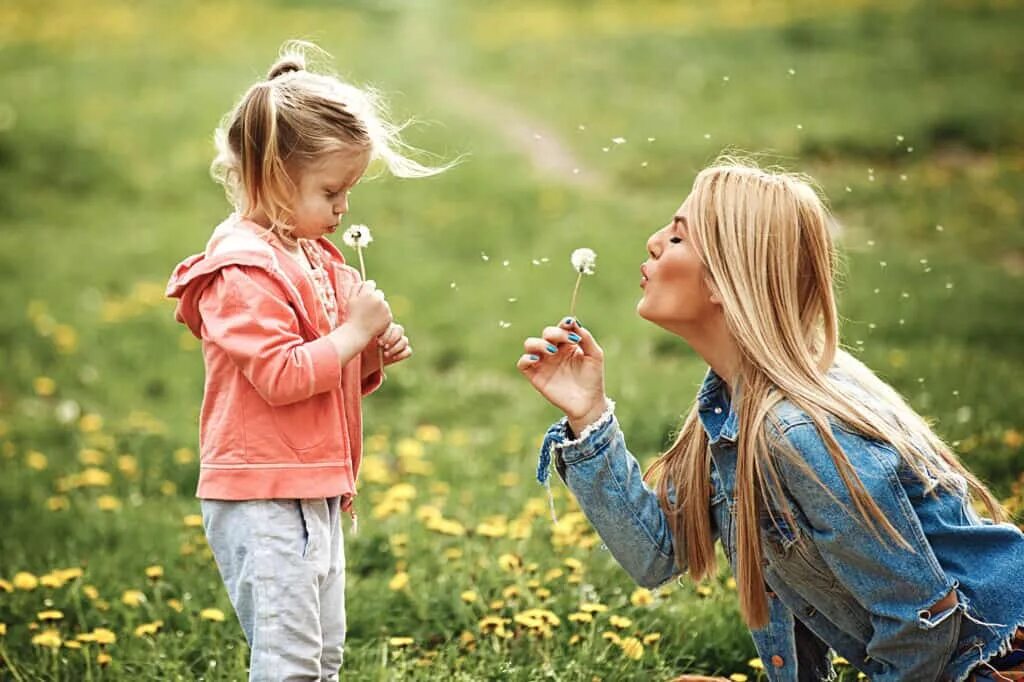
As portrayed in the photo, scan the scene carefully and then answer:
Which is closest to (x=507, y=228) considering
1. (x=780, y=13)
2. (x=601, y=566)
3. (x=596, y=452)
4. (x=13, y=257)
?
(x=13, y=257)

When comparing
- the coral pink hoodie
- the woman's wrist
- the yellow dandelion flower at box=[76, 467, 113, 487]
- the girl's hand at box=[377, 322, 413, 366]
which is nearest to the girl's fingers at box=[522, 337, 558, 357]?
the woman's wrist

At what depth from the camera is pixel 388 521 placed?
4.12 meters

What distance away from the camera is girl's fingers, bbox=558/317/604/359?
2.61 metres

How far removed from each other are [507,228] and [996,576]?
6220 mm

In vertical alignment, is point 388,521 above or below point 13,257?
below

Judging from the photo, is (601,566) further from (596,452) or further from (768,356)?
(768,356)

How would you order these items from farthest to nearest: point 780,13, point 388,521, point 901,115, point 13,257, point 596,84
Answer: point 780,13
point 596,84
point 901,115
point 13,257
point 388,521

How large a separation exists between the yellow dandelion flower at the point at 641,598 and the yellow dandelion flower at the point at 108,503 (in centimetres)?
186

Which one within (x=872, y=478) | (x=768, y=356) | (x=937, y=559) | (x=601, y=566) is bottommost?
(x=601, y=566)

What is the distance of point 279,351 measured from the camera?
7.70ft

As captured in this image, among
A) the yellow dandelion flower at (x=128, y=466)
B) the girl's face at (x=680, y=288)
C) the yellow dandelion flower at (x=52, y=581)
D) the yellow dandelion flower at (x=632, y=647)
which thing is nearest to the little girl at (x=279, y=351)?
the girl's face at (x=680, y=288)

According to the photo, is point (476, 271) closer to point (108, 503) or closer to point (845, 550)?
point (108, 503)

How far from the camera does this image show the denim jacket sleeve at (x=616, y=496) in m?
2.60

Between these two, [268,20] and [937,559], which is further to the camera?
[268,20]
